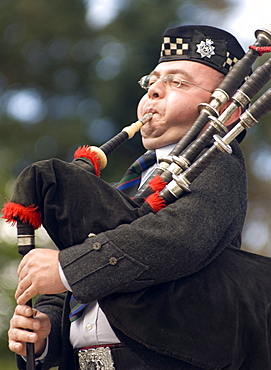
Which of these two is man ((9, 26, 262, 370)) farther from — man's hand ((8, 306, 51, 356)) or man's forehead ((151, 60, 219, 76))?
man's forehead ((151, 60, 219, 76))

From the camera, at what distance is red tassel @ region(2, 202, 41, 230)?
2617 millimetres

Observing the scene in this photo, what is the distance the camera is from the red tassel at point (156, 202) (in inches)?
107

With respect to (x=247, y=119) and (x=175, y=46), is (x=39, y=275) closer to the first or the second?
(x=247, y=119)

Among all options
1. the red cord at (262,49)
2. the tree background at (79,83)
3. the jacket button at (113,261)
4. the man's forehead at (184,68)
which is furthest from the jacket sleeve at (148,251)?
the tree background at (79,83)

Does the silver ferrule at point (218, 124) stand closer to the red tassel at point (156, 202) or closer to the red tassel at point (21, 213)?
the red tassel at point (156, 202)

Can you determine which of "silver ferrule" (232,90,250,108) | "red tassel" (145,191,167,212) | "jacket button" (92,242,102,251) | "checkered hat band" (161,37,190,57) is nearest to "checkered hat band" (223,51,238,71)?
"checkered hat band" (161,37,190,57)

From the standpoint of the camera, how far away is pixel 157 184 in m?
2.81

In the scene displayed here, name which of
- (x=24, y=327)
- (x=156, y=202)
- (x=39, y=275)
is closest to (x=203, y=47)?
(x=156, y=202)

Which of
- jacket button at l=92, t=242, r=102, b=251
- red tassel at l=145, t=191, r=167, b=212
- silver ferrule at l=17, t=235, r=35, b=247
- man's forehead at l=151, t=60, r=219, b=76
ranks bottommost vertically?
jacket button at l=92, t=242, r=102, b=251

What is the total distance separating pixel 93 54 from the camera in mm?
5984

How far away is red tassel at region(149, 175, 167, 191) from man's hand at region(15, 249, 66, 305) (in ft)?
1.45

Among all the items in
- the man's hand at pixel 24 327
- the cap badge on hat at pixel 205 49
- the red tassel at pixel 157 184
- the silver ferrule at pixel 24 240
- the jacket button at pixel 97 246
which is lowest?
the man's hand at pixel 24 327

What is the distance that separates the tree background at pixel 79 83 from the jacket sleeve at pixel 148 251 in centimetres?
259

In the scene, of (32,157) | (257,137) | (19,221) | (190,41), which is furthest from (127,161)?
(19,221)
